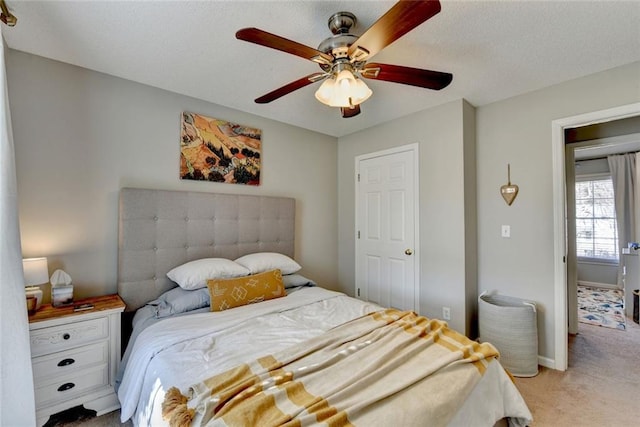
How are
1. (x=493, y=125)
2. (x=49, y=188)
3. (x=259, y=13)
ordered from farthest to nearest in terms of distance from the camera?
(x=493, y=125)
(x=49, y=188)
(x=259, y=13)

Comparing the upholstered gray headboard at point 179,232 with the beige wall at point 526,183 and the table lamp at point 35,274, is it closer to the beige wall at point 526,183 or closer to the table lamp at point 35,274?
the table lamp at point 35,274

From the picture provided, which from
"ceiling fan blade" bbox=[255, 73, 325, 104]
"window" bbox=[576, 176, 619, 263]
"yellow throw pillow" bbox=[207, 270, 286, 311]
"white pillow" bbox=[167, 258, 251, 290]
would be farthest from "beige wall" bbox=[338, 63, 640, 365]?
"window" bbox=[576, 176, 619, 263]

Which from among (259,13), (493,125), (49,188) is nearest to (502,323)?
(493,125)

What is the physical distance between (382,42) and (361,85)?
29 centimetres

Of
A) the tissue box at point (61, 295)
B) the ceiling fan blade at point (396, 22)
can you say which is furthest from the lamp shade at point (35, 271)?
the ceiling fan blade at point (396, 22)

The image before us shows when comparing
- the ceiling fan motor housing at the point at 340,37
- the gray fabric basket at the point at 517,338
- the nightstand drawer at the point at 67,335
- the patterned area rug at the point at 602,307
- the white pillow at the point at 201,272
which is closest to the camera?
the ceiling fan motor housing at the point at 340,37

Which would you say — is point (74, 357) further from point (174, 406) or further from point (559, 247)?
point (559, 247)

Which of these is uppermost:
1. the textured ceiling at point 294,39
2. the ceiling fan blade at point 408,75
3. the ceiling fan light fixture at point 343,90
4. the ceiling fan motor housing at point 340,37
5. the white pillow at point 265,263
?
the textured ceiling at point 294,39

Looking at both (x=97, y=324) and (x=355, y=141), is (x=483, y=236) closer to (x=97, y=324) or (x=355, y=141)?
(x=355, y=141)

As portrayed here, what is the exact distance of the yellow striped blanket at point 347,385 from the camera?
987 mm

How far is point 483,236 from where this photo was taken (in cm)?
281

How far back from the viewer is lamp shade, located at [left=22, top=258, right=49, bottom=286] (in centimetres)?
167

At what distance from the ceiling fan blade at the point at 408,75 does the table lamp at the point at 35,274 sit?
2215mm

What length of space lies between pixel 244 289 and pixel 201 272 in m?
0.36
